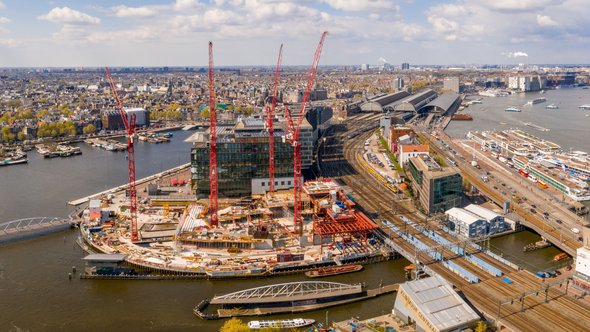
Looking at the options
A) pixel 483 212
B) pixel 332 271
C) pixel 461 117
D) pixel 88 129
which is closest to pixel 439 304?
pixel 332 271

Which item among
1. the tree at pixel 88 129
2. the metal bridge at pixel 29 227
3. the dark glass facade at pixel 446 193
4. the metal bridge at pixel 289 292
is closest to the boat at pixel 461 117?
the dark glass facade at pixel 446 193

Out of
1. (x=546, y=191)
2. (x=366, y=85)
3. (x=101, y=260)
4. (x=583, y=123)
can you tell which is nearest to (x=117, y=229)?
(x=101, y=260)

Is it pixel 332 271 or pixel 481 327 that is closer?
pixel 481 327

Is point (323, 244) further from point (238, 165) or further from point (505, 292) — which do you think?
point (238, 165)

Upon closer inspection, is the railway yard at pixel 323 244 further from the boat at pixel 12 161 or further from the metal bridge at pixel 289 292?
the boat at pixel 12 161

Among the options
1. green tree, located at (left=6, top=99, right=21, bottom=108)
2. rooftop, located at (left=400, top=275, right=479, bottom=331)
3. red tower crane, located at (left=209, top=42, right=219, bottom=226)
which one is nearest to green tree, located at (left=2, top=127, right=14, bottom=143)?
green tree, located at (left=6, top=99, right=21, bottom=108)

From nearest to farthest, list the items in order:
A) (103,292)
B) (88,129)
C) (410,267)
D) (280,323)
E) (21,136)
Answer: (280,323), (103,292), (410,267), (21,136), (88,129)
